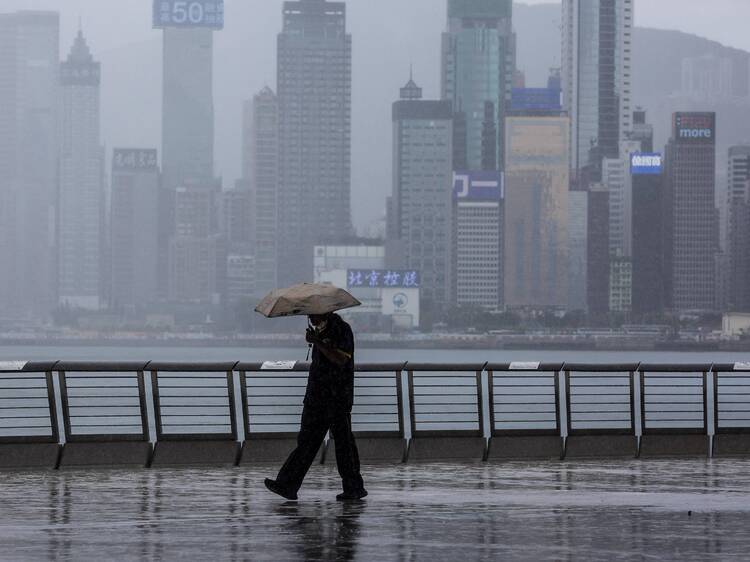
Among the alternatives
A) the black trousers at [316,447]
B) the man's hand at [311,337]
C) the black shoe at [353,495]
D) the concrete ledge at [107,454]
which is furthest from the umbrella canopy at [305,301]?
the concrete ledge at [107,454]

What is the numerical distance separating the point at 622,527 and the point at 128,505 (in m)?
4.11

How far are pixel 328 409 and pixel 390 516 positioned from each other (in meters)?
1.46

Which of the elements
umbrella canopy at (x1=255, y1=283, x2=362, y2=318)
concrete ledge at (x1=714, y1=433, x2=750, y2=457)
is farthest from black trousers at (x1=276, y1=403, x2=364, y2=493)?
concrete ledge at (x1=714, y1=433, x2=750, y2=457)

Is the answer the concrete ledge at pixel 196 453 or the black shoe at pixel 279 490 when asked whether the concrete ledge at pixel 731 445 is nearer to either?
the concrete ledge at pixel 196 453

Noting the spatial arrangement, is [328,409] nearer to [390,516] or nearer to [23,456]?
[390,516]

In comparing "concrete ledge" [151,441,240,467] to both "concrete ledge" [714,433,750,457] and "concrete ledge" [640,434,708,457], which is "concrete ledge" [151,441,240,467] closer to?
"concrete ledge" [640,434,708,457]

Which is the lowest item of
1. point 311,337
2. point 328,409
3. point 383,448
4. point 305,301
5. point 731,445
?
point 731,445

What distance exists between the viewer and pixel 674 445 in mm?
18562

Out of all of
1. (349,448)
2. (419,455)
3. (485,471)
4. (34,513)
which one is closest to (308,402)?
(349,448)

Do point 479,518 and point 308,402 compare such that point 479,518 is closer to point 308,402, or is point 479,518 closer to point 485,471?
point 308,402

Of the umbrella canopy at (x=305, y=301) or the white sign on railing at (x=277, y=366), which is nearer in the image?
the umbrella canopy at (x=305, y=301)

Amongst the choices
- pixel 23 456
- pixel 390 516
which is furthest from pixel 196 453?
pixel 390 516

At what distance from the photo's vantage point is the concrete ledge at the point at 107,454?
16.4 meters

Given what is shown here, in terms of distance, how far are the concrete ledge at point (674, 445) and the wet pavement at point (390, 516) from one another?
81.5 inches
